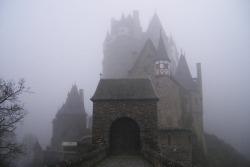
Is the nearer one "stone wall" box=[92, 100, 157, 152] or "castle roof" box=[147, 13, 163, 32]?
"stone wall" box=[92, 100, 157, 152]

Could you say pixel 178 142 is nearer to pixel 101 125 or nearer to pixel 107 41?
pixel 101 125

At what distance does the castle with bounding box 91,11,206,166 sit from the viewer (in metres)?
21.6

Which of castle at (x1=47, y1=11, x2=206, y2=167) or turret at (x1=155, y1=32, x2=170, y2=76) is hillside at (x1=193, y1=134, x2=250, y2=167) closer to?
castle at (x1=47, y1=11, x2=206, y2=167)

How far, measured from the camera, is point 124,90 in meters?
23.0

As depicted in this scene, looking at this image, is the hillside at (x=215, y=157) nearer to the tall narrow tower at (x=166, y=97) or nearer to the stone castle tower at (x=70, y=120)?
the tall narrow tower at (x=166, y=97)

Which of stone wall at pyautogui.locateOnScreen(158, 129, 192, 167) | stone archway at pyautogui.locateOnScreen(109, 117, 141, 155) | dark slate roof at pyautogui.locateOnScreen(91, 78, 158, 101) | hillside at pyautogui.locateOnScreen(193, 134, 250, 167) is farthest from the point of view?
hillside at pyautogui.locateOnScreen(193, 134, 250, 167)

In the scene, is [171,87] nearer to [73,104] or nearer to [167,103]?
[167,103]

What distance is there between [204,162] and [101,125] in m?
22.1

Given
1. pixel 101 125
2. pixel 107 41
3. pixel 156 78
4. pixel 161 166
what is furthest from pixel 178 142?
pixel 107 41

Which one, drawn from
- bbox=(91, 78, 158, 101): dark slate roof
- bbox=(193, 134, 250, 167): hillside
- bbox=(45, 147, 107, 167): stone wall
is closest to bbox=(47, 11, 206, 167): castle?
bbox=(91, 78, 158, 101): dark slate roof

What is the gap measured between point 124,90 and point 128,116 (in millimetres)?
2399

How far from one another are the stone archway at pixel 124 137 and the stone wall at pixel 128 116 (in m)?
0.66

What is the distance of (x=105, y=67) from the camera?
233 feet

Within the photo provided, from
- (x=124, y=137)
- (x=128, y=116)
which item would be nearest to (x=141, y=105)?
(x=128, y=116)
